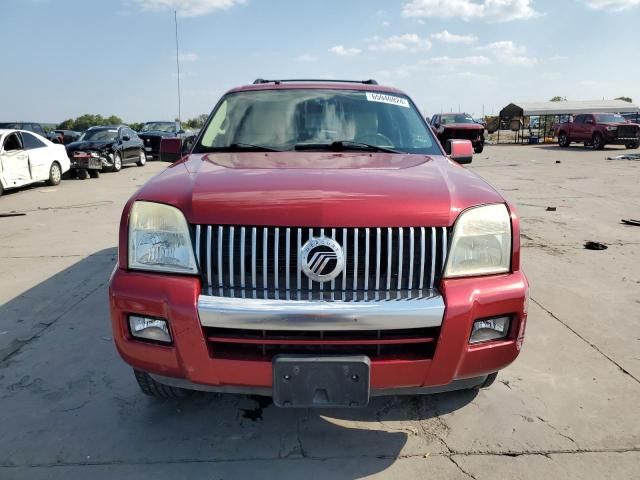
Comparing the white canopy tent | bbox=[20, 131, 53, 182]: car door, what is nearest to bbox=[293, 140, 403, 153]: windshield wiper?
bbox=[20, 131, 53, 182]: car door

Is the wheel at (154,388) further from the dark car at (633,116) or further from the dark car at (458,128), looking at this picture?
the dark car at (633,116)

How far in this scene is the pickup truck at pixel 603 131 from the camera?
79.8 feet

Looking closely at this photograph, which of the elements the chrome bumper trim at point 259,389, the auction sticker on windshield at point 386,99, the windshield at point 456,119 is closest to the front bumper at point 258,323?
the chrome bumper trim at point 259,389

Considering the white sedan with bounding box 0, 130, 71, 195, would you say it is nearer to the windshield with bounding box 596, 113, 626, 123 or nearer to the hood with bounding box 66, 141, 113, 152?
the hood with bounding box 66, 141, 113, 152

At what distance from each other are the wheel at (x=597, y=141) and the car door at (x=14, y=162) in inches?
983

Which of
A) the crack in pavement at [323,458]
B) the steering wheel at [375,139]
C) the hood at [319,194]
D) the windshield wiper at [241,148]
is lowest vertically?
the crack in pavement at [323,458]

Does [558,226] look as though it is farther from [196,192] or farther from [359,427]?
[196,192]

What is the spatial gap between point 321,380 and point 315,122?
2.04 metres

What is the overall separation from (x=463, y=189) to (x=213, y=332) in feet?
4.28

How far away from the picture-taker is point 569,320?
4.07 meters

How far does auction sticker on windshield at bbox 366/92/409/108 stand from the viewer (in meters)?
3.77

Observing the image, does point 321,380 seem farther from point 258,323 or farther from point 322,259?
point 322,259

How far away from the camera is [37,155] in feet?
41.1

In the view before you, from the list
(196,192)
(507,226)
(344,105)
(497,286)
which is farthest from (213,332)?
(344,105)
